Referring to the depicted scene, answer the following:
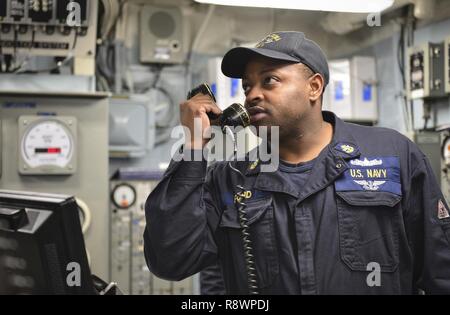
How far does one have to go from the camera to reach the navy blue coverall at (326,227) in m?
1.51

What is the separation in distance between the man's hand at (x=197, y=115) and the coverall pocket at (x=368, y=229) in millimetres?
477

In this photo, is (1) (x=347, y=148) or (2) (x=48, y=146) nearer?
(1) (x=347, y=148)

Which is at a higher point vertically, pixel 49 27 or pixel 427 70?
pixel 49 27

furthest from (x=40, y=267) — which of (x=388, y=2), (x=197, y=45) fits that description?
(x=197, y=45)

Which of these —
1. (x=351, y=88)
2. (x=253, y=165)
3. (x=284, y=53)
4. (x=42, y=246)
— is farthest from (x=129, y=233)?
(x=42, y=246)

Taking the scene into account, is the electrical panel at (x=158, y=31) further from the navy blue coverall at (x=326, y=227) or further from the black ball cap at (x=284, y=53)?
the navy blue coverall at (x=326, y=227)

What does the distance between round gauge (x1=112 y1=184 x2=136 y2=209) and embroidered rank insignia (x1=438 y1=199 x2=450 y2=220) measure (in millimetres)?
2353

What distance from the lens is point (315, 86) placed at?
5.74ft

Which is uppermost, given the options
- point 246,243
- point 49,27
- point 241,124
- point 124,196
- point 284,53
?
point 49,27

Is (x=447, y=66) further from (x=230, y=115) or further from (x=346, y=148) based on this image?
(x=230, y=115)

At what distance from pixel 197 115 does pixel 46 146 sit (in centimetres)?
178

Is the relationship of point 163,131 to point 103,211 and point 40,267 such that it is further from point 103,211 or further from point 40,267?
point 40,267
